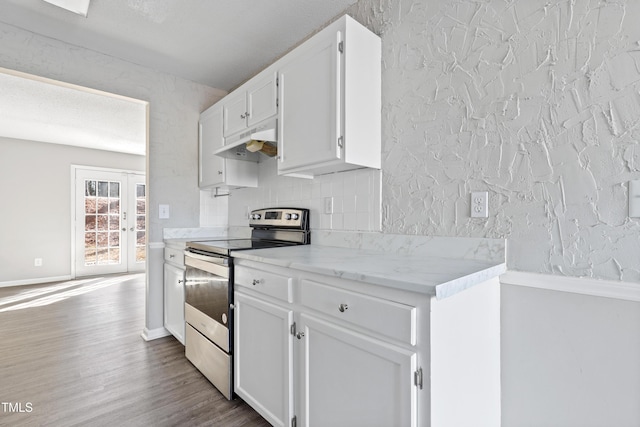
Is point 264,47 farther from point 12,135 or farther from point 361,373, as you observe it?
point 12,135

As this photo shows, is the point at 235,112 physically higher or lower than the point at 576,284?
higher

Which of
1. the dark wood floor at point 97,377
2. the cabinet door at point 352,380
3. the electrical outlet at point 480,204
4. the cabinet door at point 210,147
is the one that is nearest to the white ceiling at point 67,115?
the cabinet door at point 210,147

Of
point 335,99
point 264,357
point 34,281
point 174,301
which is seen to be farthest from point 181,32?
point 34,281

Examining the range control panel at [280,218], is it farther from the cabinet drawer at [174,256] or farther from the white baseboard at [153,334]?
the white baseboard at [153,334]

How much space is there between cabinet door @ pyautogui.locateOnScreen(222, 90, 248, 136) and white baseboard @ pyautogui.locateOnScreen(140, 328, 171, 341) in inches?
72.4

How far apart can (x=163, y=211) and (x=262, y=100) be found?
4.74 ft

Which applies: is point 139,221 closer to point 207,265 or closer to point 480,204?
point 207,265

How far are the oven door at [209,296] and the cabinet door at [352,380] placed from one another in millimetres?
647

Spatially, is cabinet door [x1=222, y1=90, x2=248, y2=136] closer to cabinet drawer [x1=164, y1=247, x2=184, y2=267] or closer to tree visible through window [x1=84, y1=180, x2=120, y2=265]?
cabinet drawer [x1=164, y1=247, x2=184, y2=267]

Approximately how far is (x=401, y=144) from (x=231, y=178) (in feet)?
5.18

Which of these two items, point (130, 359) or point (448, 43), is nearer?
point (448, 43)

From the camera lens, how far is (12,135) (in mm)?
4812

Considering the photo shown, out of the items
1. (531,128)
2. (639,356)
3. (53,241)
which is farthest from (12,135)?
(639,356)

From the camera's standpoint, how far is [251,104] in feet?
7.68
